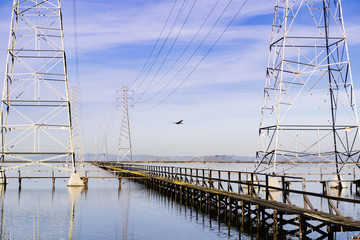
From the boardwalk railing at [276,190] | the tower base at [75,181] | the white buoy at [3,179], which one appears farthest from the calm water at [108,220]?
the white buoy at [3,179]

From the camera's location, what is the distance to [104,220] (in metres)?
26.7

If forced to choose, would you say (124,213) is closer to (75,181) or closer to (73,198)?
(73,198)

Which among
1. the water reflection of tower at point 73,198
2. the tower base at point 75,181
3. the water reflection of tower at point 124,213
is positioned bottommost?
the water reflection of tower at point 124,213

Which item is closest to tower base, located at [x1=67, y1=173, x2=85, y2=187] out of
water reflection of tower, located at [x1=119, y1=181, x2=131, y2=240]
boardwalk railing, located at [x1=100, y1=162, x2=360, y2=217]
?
water reflection of tower, located at [x1=119, y1=181, x2=131, y2=240]

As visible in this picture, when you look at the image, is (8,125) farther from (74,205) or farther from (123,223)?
(123,223)

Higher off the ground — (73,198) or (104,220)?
(73,198)

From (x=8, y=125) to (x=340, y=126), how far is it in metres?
28.7

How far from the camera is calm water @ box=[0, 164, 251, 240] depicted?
70.0ft

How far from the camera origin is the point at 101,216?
2844cm

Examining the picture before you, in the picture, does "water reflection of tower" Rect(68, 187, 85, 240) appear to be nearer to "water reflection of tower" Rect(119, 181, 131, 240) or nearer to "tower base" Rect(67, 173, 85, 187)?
"tower base" Rect(67, 173, 85, 187)

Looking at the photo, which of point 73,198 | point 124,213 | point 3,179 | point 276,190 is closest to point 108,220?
point 124,213

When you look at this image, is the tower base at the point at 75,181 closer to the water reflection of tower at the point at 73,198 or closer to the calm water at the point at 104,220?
the water reflection of tower at the point at 73,198

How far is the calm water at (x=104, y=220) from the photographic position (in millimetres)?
21328

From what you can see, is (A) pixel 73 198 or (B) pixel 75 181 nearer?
(A) pixel 73 198
